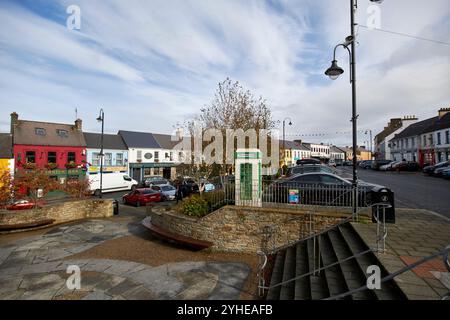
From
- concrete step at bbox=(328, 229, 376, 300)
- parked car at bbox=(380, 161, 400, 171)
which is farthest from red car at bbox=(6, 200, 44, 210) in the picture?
parked car at bbox=(380, 161, 400, 171)

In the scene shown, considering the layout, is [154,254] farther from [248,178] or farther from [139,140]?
[139,140]

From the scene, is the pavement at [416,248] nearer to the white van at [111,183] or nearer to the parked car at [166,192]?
the parked car at [166,192]

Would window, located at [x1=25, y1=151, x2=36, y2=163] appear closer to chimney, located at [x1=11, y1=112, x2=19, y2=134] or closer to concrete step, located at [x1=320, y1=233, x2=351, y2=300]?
chimney, located at [x1=11, y1=112, x2=19, y2=134]

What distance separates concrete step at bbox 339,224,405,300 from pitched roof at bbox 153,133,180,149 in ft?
126

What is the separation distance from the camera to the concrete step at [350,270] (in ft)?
13.5

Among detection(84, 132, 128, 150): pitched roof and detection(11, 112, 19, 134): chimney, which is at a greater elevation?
detection(11, 112, 19, 134): chimney

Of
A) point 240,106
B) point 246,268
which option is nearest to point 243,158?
point 246,268

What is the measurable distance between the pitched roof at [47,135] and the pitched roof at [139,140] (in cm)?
638

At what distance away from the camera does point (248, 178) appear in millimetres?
9297

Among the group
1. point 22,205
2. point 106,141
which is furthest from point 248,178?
point 106,141

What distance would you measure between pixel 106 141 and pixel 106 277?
33052mm

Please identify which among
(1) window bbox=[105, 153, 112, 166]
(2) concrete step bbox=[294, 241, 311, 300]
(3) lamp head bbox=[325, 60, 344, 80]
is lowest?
(2) concrete step bbox=[294, 241, 311, 300]

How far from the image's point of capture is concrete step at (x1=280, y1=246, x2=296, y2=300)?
5256 mm
